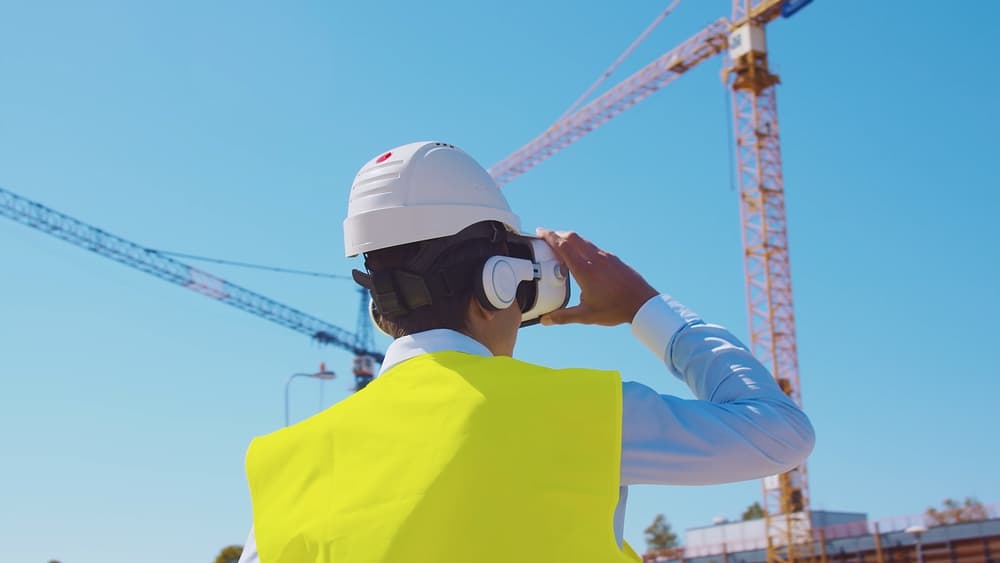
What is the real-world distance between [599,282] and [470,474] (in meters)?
0.63

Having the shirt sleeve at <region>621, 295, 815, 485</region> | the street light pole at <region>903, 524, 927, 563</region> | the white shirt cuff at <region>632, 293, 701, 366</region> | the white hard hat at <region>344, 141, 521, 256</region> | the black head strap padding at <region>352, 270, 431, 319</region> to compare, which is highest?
the street light pole at <region>903, 524, 927, 563</region>

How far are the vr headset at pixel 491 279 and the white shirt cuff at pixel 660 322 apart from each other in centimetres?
20

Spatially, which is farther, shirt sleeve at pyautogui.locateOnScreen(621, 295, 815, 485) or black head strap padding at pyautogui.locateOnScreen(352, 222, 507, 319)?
black head strap padding at pyautogui.locateOnScreen(352, 222, 507, 319)

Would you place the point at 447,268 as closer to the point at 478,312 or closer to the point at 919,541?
the point at 478,312

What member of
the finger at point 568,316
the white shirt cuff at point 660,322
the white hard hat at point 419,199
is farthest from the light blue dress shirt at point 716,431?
the white hard hat at point 419,199

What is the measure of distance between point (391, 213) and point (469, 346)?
1.08 feet

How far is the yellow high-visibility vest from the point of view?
185cm

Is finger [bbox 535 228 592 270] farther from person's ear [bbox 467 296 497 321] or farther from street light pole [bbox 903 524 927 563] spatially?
street light pole [bbox 903 524 927 563]

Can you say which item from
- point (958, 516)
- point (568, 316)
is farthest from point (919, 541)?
point (568, 316)

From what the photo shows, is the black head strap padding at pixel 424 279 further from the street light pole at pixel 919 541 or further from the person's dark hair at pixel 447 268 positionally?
the street light pole at pixel 919 541

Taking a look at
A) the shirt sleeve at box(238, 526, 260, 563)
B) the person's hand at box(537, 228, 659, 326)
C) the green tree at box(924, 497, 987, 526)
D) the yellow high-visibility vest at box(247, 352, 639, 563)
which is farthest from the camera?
the green tree at box(924, 497, 987, 526)

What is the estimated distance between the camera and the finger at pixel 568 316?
2393 mm

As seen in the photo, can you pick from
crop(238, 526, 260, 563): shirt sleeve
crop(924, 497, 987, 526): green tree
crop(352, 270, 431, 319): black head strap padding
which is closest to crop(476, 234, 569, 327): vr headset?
crop(352, 270, 431, 319): black head strap padding

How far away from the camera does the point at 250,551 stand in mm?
2195
